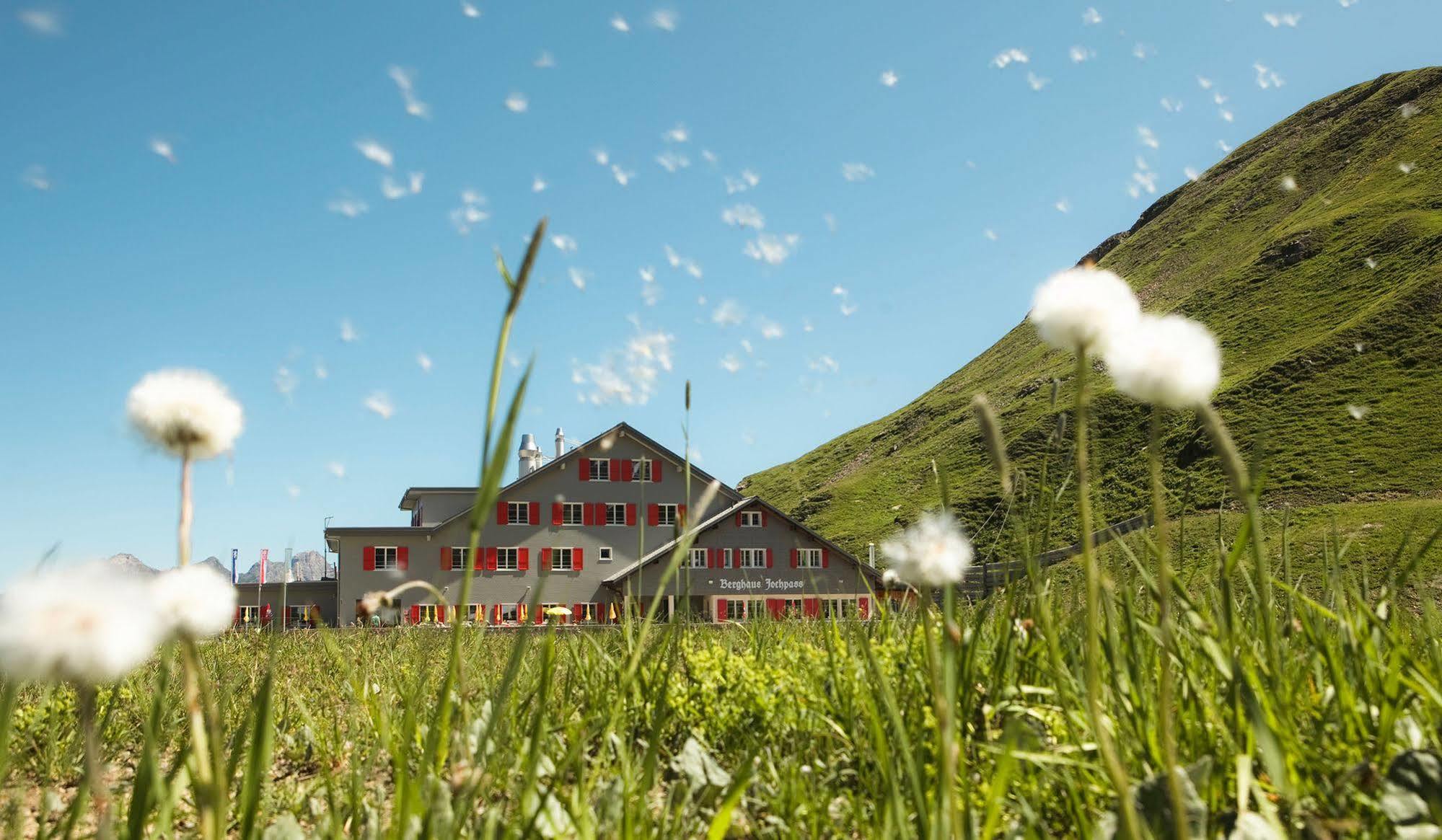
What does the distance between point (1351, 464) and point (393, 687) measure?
287 feet

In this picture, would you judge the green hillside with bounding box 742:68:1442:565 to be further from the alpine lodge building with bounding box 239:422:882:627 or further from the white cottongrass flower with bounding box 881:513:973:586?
the white cottongrass flower with bounding box 881:513:973:586

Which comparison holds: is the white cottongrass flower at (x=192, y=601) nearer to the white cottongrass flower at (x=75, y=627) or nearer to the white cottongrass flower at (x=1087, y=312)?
the white cottongrass flower at (x=75, y=627)

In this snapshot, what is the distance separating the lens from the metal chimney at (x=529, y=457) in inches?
2291

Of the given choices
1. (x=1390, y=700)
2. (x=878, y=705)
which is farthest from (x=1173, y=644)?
(x=878, y=705)

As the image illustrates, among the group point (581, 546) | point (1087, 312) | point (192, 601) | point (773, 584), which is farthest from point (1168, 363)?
point (581, 546)

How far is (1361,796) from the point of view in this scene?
1682 mm

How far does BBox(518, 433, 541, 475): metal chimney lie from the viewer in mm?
58188

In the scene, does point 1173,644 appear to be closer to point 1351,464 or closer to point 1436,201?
point 1351,464

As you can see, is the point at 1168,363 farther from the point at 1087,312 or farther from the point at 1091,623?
the point at 1091,623

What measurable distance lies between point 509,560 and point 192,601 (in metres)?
54.4

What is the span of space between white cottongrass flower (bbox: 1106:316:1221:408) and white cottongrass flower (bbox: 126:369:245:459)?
1.06 meters

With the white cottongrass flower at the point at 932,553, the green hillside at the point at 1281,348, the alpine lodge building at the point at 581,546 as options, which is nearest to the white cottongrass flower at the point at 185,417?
the white cottongrass flower at the point at 932,553

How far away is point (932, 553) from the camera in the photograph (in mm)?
1478

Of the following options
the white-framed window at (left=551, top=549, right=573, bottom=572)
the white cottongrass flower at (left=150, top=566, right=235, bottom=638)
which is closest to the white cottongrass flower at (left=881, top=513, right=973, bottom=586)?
the white cottongrass flower at (left=150, top=566, right=235, bottom=638)
